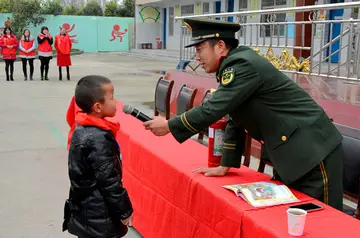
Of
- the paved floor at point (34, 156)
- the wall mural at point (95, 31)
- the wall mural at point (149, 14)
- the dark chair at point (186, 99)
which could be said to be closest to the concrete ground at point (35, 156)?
the paved floor at point (34, 156)

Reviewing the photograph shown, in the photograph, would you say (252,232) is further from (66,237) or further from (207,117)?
(66,237)

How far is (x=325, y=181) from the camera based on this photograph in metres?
2.17

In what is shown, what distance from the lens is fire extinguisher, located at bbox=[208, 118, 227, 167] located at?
100 inches

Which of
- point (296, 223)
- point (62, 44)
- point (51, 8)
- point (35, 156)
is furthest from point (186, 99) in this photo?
point (51, 8)

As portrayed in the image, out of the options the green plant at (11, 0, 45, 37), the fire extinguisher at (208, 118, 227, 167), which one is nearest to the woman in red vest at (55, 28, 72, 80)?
the fire extinguisher at (208, 118, 227, 167)

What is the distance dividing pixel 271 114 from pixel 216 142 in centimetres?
52

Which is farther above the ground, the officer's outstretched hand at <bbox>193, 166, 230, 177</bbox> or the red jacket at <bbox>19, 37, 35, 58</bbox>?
the red jacket at <bbox>19, 37, 35, 58</bbox>

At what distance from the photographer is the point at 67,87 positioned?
11969mm

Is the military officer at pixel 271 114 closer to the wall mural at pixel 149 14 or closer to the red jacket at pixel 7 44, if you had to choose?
the red jacket at pixel 7 44

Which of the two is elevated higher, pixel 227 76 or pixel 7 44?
pixel 7 44

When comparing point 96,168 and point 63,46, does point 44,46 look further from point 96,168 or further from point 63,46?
point 96,168

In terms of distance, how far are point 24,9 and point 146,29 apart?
7.88m

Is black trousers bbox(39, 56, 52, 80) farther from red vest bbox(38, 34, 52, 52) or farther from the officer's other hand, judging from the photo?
the officer's other hand

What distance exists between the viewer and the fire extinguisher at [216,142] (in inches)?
100
